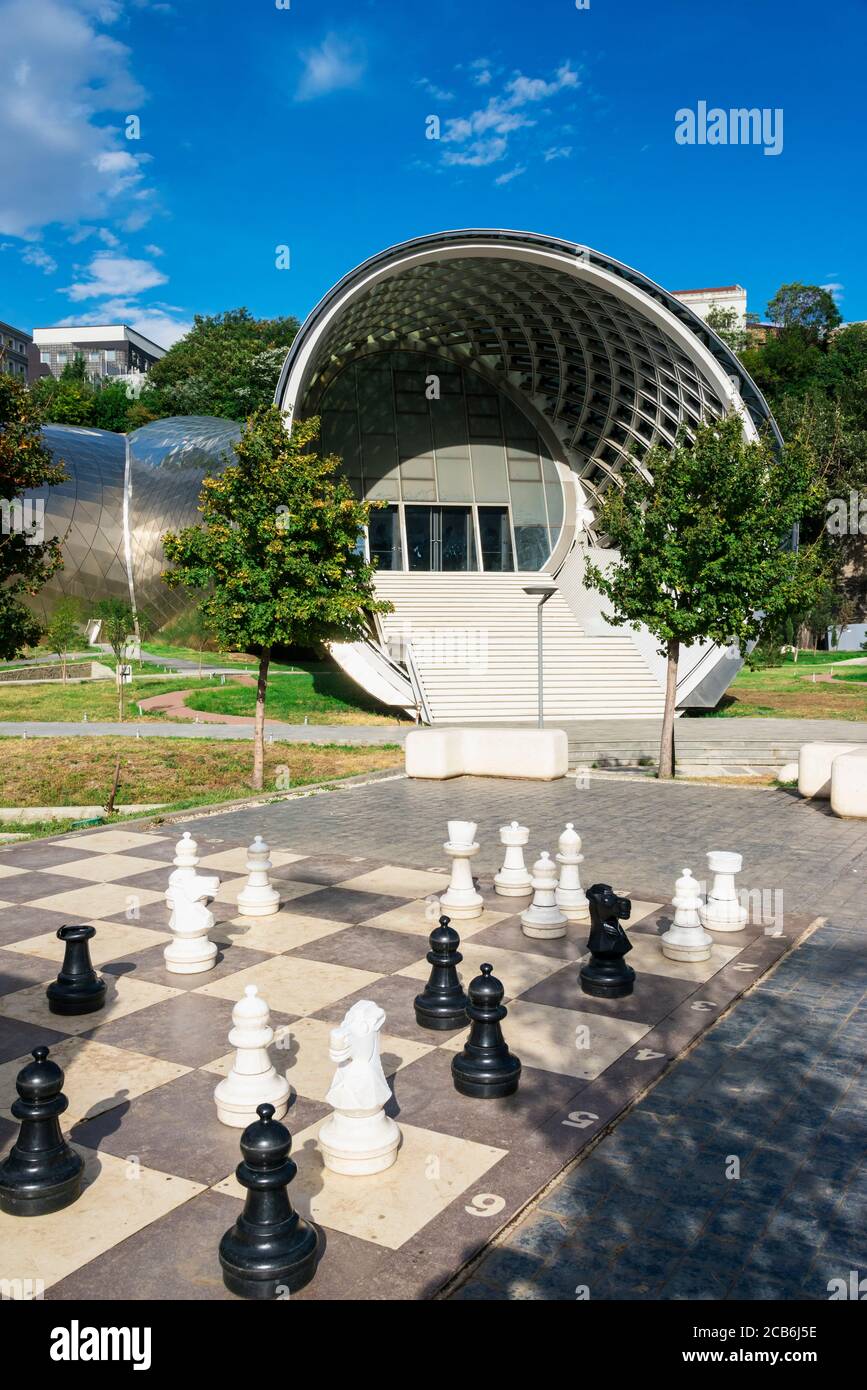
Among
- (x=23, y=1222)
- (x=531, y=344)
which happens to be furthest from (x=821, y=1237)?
(x=531, y=344)

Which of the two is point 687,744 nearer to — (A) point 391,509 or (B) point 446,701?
(B) point 446,701

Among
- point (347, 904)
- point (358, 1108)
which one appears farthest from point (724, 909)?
point (358, 1108)

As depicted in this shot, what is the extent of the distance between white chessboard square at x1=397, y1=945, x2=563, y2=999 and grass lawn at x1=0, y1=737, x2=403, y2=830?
731 cm

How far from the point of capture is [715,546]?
16562mm

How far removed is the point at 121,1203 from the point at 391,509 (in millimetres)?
36247

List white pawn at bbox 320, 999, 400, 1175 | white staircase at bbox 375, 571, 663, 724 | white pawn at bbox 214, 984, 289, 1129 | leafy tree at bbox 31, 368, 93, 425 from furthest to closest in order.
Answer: leafy tree at bbox 31, 368, 93, 425 < white staircase at bbox 375, 571, 663, 724 < white pawn at bbox 214, 984, 289, 1129 < white pawn at bbox 320, 999, 400, 1175

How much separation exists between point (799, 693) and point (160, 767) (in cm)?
2270

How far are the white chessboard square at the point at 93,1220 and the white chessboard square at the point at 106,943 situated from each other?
2928 millimetres

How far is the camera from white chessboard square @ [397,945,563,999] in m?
6.80

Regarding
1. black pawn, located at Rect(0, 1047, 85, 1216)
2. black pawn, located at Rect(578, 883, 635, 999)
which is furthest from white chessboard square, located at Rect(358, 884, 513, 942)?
black pawn, located at Rect(0, 1047, 85, 1216)

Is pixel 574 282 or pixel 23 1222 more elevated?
pixel 574 282

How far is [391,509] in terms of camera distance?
39.2 meters

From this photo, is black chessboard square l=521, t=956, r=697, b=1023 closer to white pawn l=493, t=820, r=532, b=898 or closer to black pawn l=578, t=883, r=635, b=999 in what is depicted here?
black pawn l=578, t=883, r=635, b=999

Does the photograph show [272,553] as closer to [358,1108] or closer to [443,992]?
[443,992]
